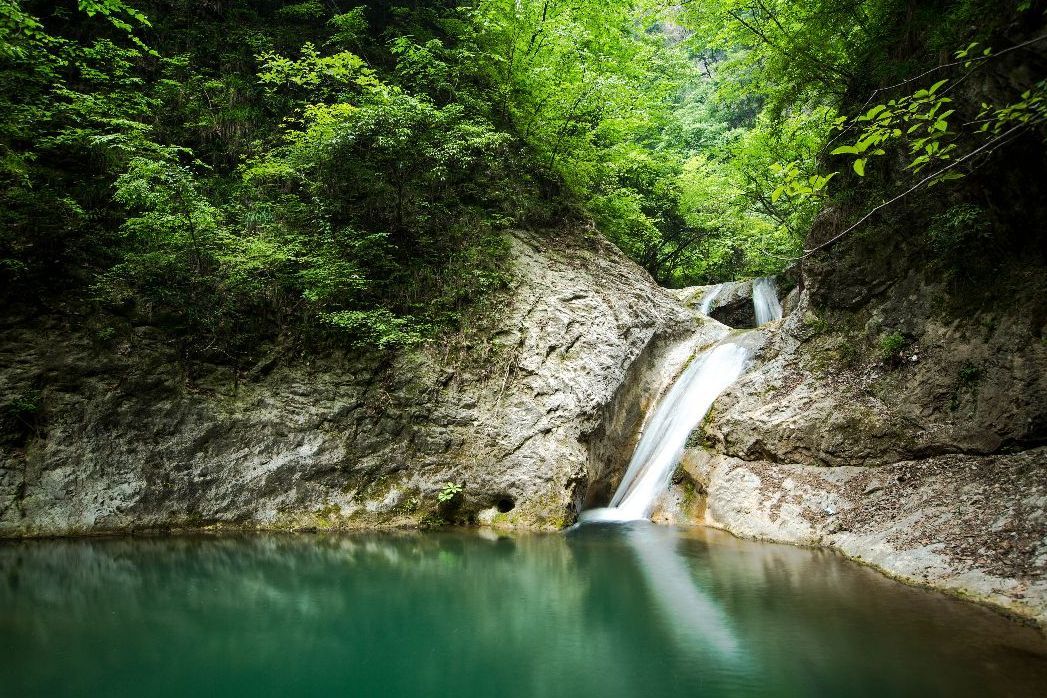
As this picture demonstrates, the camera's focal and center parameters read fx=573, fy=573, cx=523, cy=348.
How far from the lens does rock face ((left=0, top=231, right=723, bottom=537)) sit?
8508 mm

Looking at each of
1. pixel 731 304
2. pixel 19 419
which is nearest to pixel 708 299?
pixel 731 304

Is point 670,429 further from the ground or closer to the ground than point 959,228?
closer to the ground

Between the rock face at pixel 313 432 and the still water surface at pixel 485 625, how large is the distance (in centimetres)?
93

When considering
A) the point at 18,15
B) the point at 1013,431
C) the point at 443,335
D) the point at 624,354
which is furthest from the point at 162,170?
the point at 1013,431

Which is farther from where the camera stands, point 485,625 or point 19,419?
point 19,419

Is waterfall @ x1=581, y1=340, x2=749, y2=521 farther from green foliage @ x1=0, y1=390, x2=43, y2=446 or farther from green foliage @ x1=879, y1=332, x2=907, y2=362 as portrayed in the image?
green foliage @ x1=0, y1=390, x2=43, y2=446

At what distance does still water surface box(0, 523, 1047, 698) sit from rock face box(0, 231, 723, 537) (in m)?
0.93

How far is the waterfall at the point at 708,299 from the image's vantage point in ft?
51.4

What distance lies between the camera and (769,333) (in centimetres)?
1147

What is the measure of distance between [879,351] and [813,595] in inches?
176

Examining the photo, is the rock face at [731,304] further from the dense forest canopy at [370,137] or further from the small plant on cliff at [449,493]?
the small plant on cliff at [449,493]

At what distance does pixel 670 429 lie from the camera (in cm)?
1081

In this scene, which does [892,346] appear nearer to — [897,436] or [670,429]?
[897,436]

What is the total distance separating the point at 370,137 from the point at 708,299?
9.96 metres
